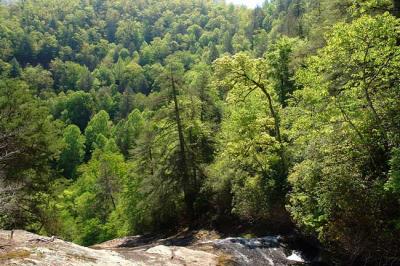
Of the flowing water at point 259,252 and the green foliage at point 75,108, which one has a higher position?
the green foliage at point 75,108

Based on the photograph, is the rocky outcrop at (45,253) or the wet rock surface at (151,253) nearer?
the rocky outcrop at (45,253)

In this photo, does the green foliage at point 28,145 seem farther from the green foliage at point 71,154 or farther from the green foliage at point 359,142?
the green foliage at point 71,154

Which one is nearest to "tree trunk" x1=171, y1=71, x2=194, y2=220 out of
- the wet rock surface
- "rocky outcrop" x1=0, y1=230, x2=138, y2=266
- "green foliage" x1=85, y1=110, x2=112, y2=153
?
the wet rock surface

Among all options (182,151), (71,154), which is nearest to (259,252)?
(182,151)

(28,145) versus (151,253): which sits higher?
(28,145)

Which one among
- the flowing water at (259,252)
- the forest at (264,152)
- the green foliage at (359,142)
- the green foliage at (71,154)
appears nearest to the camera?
the green foliage at (359,142)

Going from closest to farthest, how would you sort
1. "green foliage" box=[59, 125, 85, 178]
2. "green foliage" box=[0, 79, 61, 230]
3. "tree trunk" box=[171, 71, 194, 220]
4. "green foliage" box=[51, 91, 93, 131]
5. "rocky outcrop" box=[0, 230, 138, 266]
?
"rocky outcrop" box=[0, 230, 138, 266]
"green foliage" box=[0, 79, 61, 230]
"tree trunk" box=[171, 71, 194, 220]
"green foliage" box=[59, 125, 85, 178]
"green foliage" box=[51, 91, 93, 131]

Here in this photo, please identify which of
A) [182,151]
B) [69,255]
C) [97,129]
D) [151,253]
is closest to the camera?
[69,255]

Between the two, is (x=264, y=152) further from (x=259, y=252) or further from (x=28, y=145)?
(x=28, y=145)

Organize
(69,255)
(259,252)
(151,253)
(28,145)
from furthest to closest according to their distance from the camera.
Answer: (28,145) < (259,252) < (151,253) < (69,255)

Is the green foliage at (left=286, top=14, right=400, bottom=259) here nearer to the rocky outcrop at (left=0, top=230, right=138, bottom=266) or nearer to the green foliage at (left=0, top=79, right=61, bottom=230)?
the rocky outcrop at (left=0, top=230, right=138, bottom=266)

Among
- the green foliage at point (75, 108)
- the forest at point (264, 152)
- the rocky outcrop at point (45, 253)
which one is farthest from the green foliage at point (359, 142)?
the green foliage at point (75, 108)

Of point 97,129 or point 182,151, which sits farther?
point 97,129

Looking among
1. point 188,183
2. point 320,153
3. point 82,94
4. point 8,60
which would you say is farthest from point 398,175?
point 8,60
